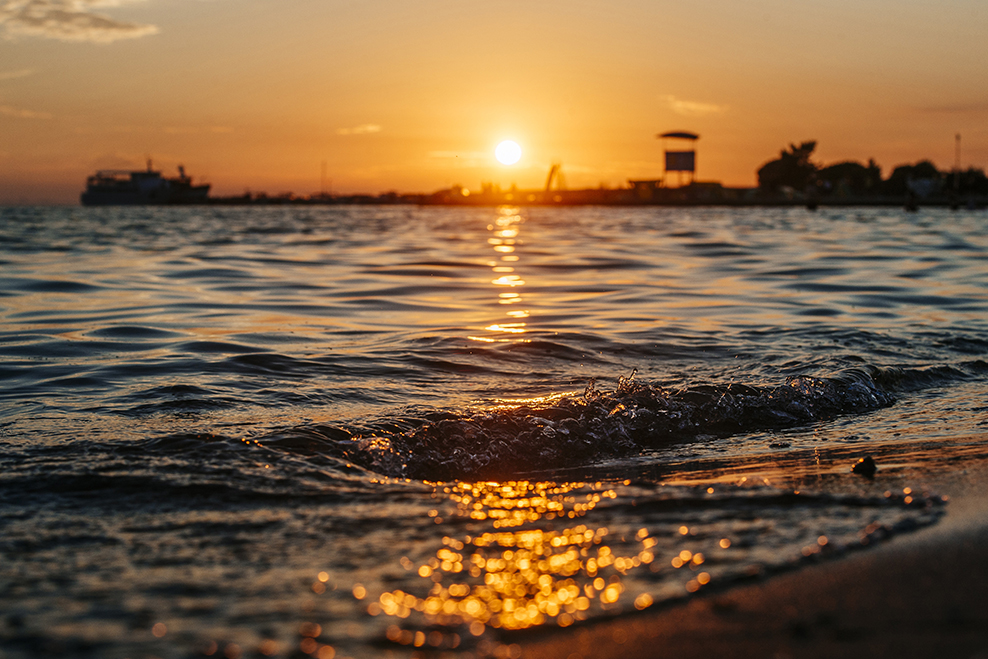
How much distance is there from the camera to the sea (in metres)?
2.40

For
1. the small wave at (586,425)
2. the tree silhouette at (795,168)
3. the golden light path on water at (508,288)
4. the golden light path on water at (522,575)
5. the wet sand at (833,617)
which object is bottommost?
the small wave at (586,425)

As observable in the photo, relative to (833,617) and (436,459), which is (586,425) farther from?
(833,617)

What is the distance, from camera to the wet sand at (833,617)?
207 cm

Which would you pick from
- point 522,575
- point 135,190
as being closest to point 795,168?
point 135,190

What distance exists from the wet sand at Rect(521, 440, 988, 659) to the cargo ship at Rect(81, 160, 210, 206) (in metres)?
159

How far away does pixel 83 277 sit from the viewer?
13773mm

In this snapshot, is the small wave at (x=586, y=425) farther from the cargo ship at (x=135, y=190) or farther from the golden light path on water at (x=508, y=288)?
the cargo ship at (x=135, y=190)

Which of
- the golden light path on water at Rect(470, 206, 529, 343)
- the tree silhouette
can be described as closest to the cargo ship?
the tree silhouette

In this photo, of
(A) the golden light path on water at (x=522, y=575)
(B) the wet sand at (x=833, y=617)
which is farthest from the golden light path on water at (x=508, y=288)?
(B) the wet sand at (x=833, y=617)

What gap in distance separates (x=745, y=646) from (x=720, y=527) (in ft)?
3.06

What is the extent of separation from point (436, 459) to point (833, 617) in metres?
2.54

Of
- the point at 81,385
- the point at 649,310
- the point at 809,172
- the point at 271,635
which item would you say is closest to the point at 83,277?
the point at 81,385

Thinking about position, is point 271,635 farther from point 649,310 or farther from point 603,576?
point 649,310

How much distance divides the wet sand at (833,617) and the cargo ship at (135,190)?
15922 centimetres
